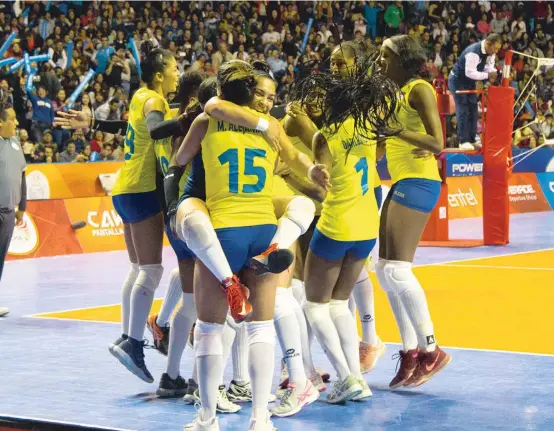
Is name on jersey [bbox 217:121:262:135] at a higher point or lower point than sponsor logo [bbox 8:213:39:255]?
higher

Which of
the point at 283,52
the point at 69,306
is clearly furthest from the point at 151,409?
the point at 283,52

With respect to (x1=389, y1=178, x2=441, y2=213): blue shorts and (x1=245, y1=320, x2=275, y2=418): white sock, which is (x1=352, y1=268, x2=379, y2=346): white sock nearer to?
(x1=389, y1=178, x2=441, y2=213): blue shorts

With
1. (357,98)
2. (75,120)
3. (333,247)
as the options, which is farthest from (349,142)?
(75,120)

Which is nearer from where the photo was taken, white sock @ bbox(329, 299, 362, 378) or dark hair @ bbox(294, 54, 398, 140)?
dark hair @ bbox(294, 54, 398, 140)

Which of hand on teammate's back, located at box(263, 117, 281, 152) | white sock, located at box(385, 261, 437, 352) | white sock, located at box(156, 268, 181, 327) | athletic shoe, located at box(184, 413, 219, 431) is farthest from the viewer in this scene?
white sock, located at box(156, 268, 181, 327)

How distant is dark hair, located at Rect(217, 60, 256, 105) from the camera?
5543 mm

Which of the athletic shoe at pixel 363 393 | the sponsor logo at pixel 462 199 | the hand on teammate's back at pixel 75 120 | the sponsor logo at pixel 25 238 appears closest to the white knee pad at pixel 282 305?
the athletic shoe at pixel 363 393

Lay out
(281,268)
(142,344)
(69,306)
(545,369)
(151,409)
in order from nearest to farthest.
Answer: (281,268)
(151,409)
(142,344)
(545,369)
(69,306)

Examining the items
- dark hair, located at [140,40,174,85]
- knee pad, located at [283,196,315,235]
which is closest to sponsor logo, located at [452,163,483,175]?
dark hair, located at [140,40,174,85]

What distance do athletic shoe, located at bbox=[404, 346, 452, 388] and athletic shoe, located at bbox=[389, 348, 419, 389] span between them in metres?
0.03

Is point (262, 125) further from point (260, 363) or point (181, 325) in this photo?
point (181, 325)

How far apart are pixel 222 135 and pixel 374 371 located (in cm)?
264

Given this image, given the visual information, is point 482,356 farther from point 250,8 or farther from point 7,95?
point 250,8

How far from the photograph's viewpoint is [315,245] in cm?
648
